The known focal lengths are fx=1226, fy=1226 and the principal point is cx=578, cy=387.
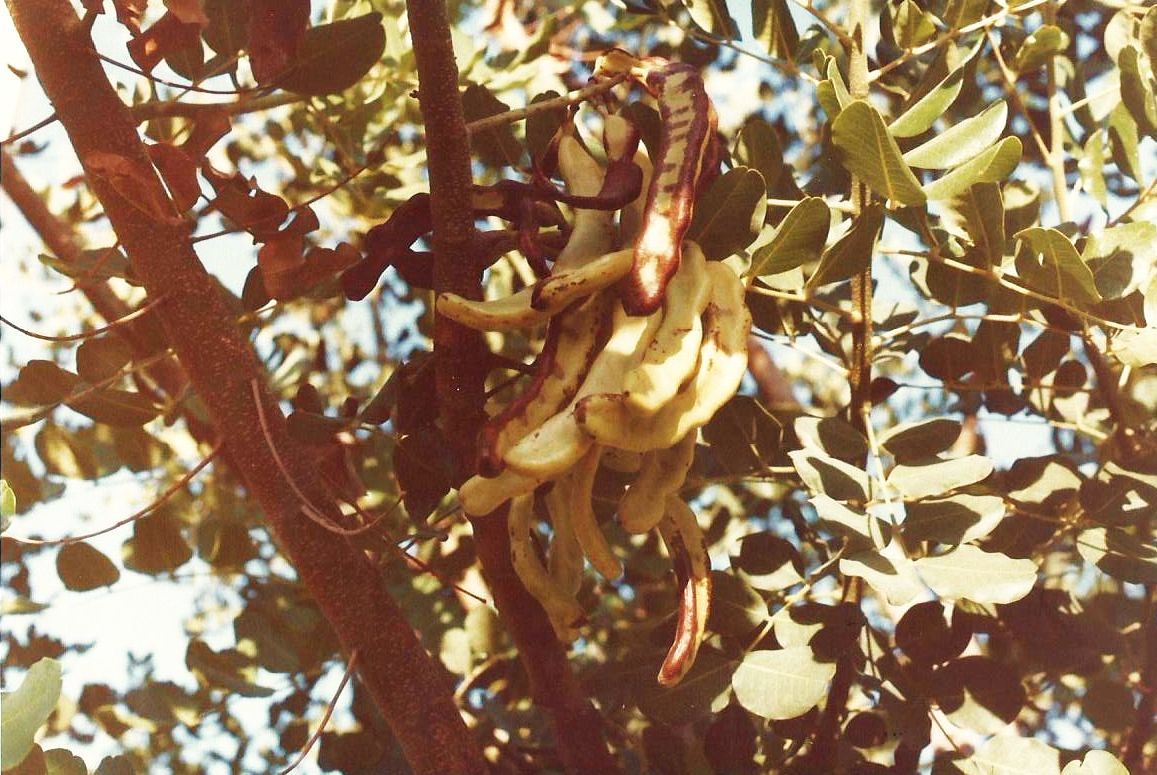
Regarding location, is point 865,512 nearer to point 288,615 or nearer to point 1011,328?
point 1011,328

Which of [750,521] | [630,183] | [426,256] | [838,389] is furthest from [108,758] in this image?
[838,389]

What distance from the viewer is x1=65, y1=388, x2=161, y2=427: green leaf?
86 cm

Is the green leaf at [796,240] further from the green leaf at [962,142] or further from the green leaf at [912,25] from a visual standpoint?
the green leaf at [912,25]

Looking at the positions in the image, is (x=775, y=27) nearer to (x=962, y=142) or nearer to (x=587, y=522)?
(x=962, y=142)

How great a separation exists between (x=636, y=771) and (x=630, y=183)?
50 cm

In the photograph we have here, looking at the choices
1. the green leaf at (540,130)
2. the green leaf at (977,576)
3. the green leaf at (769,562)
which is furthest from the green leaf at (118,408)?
the green leaf at (977,576)

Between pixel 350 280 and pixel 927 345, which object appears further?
pixel 927 345

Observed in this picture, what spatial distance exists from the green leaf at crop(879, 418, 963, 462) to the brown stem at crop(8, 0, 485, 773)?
1.12ft

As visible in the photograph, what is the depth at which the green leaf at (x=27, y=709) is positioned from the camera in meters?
0.59

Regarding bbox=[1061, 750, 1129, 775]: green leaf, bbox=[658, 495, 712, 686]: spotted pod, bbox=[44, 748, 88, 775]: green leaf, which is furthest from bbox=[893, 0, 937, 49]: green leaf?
bbox=[44, 748, 88, 775]: green leaf

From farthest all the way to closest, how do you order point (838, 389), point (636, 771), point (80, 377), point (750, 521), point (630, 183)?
point (838, 389), point (750, 521), point (636, 771), point (80, 377), point (630, 183)

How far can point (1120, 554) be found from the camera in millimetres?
805

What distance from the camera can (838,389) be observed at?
184 cm

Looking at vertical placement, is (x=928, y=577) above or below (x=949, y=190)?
below
